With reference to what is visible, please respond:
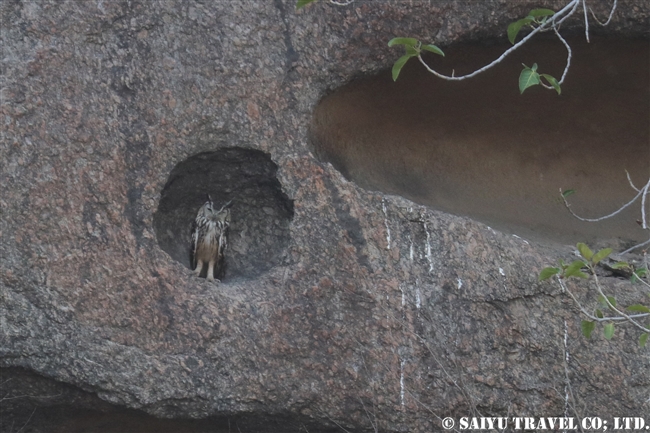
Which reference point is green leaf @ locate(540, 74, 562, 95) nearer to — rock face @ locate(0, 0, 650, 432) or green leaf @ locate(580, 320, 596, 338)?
green leaf @ locate(580, 320, 596, 338)

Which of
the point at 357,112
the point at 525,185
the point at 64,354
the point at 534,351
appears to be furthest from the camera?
the point at 525,185

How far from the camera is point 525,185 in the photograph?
5.98 m

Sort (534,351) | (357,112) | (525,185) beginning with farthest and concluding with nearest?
(525,185) < (357,112) < (534,351)

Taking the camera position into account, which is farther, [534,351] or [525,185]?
[525,185]

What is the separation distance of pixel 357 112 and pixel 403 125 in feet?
1.23

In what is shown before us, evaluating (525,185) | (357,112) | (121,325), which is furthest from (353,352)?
(525,185)

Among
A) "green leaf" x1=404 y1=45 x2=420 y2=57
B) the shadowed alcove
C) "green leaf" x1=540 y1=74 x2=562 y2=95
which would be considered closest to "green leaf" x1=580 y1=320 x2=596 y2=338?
"green leaf" x1=540 y1=74 x2=562 y2=95

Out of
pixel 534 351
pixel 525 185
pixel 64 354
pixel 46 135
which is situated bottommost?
pixel 64 354

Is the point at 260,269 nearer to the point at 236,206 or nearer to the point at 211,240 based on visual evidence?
the point at 211,240

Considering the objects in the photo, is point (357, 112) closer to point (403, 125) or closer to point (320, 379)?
point (403, 125)

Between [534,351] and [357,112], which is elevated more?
[357,112]

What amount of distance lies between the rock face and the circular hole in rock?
0.10 feet

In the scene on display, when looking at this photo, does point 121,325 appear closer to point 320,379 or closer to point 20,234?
point 20,234

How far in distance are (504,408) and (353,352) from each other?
2.89 ft
